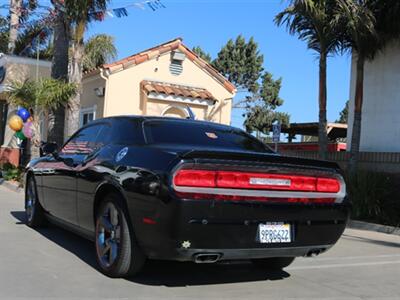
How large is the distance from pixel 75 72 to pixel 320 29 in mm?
6869

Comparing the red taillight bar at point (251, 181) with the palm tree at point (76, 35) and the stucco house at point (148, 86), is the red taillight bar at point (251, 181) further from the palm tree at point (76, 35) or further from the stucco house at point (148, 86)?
the stucco house at point (148, 86)

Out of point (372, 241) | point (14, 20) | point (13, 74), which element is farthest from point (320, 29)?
point (14, 20)

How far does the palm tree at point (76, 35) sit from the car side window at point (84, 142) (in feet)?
26.8

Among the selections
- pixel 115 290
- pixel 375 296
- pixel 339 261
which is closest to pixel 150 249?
pixel 115 290

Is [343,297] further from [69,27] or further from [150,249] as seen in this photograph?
[69,27]

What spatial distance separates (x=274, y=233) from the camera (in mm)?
4945

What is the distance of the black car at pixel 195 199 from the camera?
461cm

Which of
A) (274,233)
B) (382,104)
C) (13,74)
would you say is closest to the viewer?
(274,233)

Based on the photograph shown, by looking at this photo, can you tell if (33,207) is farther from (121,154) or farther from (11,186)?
(11,186)

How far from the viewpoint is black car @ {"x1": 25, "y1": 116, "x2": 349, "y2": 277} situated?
15.1ft

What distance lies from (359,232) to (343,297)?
18.2 feet

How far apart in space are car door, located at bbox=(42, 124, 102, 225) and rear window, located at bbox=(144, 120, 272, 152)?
35.3 inches

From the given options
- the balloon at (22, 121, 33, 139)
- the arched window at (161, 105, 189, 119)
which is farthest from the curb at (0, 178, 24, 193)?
the arched window at (161, 105, 189, 119)

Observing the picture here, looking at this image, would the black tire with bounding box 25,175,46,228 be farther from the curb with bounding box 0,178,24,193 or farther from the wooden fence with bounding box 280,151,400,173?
the wooden fence with bounding box 280,151,400,173
